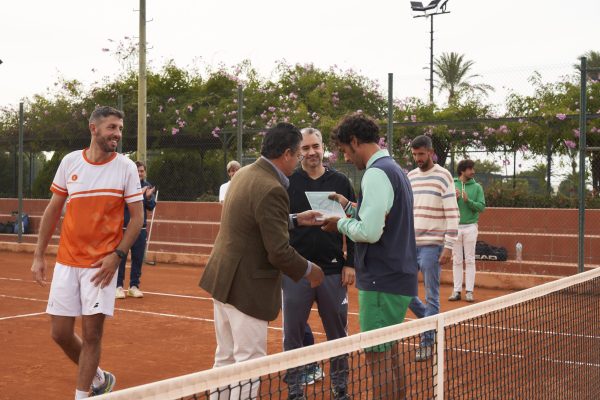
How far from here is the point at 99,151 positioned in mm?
5016

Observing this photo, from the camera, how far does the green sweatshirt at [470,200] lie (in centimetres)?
1072

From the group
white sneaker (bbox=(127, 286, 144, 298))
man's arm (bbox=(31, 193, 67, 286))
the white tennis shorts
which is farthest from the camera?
white sneaker (bbox=(127, 286, 144, 298))

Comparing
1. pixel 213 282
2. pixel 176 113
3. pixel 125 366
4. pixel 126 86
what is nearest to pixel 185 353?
pixel 125 366

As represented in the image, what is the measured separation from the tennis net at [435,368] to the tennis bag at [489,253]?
565 centimetres

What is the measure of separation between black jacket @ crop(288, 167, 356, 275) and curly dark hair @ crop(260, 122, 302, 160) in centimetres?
129

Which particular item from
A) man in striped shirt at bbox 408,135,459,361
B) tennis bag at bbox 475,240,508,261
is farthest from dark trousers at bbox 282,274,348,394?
tennis bag at bbox 475,240,508,261

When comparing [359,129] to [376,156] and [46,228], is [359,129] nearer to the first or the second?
[376,156]

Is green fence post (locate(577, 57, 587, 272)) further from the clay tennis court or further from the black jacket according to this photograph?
the black jacket

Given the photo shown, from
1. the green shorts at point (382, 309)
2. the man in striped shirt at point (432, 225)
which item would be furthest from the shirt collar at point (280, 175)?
the man in striped shirt at point (432, 225)

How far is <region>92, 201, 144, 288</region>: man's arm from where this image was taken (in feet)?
16.0

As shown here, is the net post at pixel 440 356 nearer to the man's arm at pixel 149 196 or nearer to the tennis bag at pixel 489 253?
the man's arm at pixel 149 196

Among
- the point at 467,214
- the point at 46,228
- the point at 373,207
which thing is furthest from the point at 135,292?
the point at 373,207

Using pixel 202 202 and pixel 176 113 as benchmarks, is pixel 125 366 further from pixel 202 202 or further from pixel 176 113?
pixel 176 113

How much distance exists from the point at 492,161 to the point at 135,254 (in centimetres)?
764
